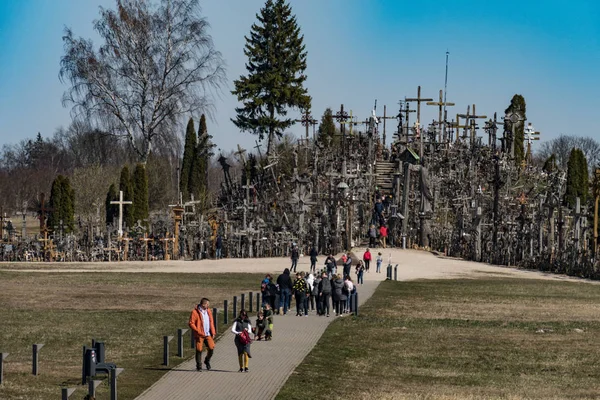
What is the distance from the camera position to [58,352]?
3002cm

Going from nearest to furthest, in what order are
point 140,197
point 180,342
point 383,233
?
point 180,342
point 383,233
point 140,197

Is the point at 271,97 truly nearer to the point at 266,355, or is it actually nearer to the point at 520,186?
the point at 520,186

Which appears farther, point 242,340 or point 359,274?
point 359,274

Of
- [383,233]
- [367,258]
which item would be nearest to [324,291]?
[367,258]

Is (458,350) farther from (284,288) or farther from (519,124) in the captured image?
(519,124)

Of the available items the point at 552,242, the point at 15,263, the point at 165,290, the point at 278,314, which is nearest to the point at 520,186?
the point at 552,242

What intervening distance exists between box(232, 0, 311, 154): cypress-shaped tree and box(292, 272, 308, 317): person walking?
56.2 m

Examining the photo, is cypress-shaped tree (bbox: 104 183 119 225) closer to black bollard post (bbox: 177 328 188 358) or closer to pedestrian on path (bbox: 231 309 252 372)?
black bollard post (bbox: 177 328 188 358)

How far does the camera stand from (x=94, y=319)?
38031 mm

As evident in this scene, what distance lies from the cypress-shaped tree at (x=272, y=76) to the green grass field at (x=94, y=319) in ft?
128

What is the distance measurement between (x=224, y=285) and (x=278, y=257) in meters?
18.9

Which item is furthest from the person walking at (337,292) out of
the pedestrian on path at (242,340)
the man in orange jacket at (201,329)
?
the man in orange jacket at (201,329)

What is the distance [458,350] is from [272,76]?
2577 inches

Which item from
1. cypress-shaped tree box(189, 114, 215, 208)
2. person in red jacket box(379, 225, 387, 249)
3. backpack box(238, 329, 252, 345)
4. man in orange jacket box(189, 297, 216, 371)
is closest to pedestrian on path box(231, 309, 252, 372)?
backpack box(238, 329, 252, 345)
